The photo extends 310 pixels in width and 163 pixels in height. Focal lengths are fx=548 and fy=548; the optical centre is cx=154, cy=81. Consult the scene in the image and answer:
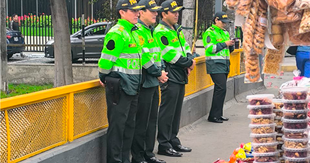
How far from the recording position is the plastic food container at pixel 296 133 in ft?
14.7

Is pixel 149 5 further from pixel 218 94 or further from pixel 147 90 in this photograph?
pixel 218 94

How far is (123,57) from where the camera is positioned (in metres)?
5.99

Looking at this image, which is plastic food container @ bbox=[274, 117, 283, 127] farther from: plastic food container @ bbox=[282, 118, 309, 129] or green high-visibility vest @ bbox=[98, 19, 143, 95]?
green high-visibility vest @ bbox=[98, 19, 143, 95]

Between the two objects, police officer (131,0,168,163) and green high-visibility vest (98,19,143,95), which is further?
police officer (131,0,168,163)

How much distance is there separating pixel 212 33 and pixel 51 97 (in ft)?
15.3

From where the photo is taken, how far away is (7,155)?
480cm

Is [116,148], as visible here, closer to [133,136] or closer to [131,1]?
[133,136]

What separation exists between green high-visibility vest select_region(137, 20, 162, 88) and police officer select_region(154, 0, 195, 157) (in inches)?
19.6

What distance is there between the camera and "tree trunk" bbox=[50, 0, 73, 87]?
11.5 metres

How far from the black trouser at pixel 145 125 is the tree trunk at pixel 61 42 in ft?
17.4

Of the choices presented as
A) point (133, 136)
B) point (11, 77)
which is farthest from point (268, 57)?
point (11, 77)

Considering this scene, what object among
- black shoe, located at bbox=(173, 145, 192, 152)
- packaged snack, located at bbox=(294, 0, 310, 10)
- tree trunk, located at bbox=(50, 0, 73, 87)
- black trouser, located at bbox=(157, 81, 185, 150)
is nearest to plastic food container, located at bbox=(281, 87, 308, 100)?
packaged snack, located at bbox=(294, 0, 310, 10)

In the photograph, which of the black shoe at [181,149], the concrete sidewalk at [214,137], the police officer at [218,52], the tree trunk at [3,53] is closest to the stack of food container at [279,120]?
Answer: the concrete sidewalk at [214,137]

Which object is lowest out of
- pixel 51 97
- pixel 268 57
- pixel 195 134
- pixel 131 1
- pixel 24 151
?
pixel 195 134
